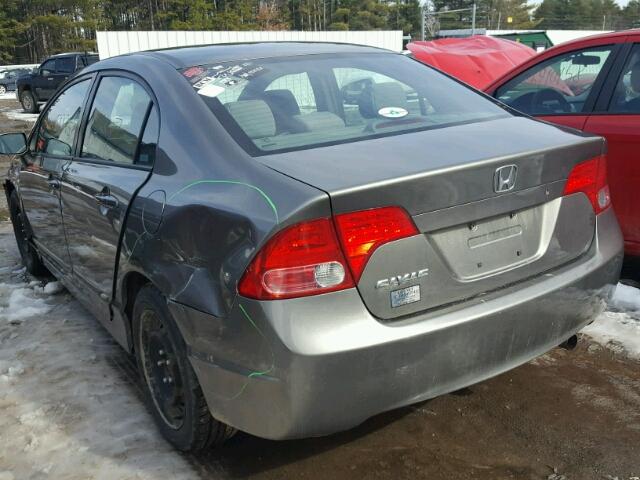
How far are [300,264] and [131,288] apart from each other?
118 cm

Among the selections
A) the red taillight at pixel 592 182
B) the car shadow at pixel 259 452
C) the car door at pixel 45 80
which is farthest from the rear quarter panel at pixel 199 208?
the car door at pixel 45 80

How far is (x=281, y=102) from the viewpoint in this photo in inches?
107

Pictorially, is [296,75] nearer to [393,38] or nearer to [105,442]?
[105,442]

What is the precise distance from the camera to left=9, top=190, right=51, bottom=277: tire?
489 centimetres

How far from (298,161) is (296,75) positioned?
0.89 m

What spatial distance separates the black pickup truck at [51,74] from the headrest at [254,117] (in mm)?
20000

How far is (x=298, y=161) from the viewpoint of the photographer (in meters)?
2.24

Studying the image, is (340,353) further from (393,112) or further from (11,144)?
(11,144)

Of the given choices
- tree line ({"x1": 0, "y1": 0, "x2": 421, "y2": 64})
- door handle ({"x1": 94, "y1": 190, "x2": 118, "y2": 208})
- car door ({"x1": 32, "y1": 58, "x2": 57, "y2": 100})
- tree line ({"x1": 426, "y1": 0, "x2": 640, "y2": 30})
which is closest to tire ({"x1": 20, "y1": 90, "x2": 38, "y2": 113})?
car door ({"x1": 32, "y1": 58, "x2": 57, "y2": 100})

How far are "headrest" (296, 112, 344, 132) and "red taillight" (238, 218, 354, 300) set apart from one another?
722 millimetres

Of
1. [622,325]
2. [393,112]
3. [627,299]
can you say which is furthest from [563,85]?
[393,112]

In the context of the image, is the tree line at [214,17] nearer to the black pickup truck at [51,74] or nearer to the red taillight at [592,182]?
the black pickup truck at [51,74]

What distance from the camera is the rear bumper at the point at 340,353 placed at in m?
2.00

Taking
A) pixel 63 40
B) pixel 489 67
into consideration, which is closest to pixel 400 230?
pixel 489 67
